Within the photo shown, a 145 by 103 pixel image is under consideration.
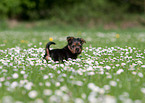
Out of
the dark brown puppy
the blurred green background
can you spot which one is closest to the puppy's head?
the dark brown puppy

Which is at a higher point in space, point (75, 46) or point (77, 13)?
point (77, 13)

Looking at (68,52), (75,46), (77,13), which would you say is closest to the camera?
(75,46)

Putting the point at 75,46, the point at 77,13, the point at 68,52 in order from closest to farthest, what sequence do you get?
the point at 75,46, the point at 68,52, the point at 77,13

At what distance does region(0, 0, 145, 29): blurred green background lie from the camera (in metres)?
24.6

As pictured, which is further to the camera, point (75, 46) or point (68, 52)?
point (68, 52)

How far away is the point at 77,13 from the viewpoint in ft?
86.2

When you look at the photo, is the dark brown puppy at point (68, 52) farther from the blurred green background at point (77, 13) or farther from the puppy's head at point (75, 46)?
the blurred green background at point (77, 13)

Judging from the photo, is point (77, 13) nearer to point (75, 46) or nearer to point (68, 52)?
point (68, 52)

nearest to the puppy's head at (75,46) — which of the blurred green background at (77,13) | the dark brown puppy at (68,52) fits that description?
the dark brown puppy at (68,52)

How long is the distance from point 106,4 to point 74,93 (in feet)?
91.3

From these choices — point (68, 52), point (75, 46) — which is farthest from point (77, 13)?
point (75, 46)

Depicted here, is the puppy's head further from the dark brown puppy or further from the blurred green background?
the blurred green background

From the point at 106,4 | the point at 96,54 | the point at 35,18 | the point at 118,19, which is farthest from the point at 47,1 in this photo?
the point at 96,54

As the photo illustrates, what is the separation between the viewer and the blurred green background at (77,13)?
80.7 ft
